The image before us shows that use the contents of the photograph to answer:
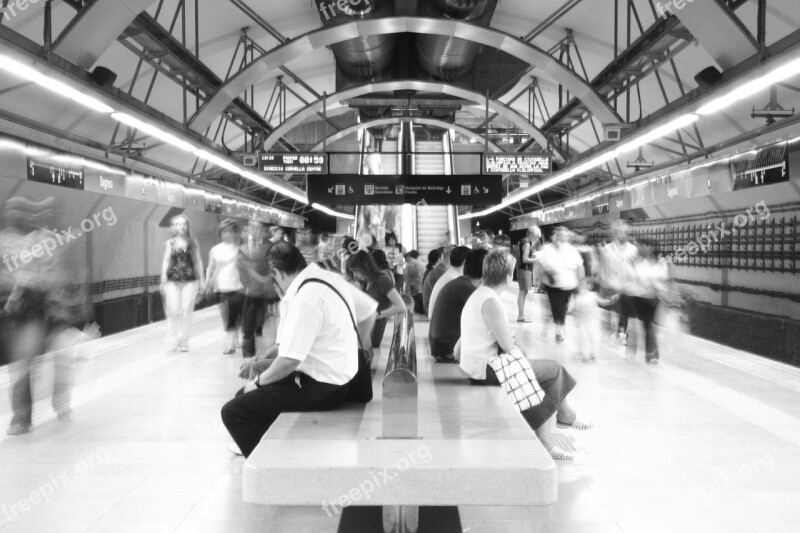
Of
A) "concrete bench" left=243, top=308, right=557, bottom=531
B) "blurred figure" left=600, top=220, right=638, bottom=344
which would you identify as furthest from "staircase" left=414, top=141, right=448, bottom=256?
"concrete bench" left=243, top=308, right=557, bottom=531

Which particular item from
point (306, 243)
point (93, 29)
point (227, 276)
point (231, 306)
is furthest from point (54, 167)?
point (306, 243)

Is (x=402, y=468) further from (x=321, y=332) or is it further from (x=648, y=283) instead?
(x=648, y=283)

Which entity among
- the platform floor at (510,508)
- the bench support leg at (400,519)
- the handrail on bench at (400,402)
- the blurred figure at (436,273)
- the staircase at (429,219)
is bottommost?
the platform floor at (510,508)

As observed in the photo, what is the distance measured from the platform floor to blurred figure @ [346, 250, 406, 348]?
18.0 inches

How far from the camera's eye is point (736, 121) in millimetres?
11977

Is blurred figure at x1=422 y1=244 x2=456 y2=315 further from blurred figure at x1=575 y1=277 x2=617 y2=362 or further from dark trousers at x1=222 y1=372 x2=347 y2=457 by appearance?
dark trousers at x1=222 y1=372 x2=347 y2=457

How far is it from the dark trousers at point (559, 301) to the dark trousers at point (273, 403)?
645 cm

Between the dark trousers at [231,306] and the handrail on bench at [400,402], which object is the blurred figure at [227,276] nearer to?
the dark trousers at [231,306]

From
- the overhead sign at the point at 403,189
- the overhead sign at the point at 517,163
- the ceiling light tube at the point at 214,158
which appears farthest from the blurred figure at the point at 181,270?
the overhead sign at the point at 517,163

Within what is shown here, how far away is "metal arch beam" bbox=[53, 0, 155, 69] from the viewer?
6.93 metres

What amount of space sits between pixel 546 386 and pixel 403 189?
9032 mm

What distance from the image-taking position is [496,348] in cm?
405

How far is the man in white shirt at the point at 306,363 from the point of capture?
3.16 metres

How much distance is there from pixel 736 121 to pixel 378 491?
11.8m
